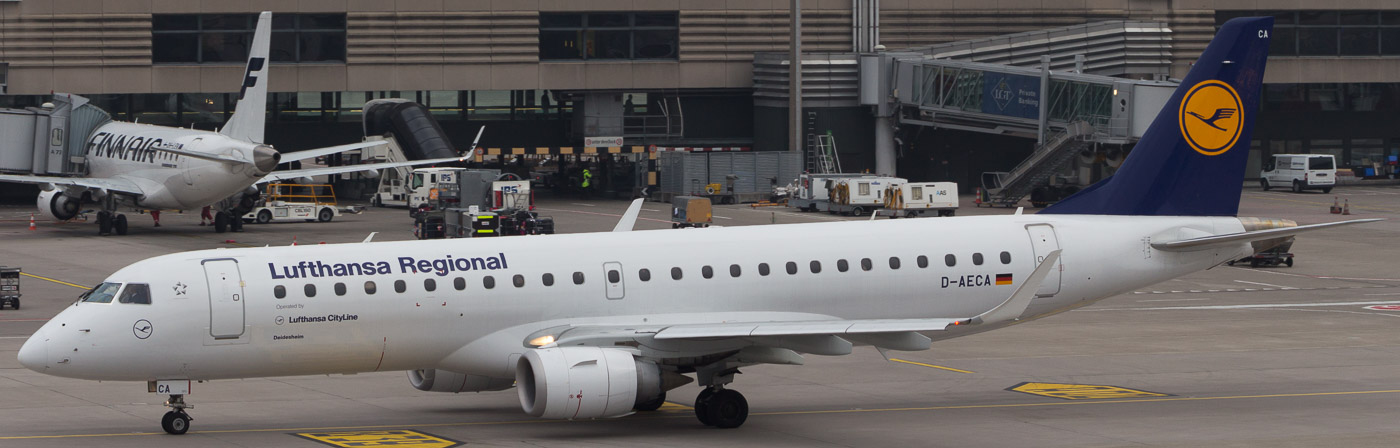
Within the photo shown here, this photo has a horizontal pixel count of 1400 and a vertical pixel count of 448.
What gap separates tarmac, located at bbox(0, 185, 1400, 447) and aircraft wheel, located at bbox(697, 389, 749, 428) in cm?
21

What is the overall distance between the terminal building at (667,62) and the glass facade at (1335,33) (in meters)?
0.12

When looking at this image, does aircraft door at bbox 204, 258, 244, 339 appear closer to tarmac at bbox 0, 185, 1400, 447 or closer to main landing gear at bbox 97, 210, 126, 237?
tarmac at bbox 0, 185, 1400, 447

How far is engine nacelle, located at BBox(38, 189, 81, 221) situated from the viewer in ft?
234

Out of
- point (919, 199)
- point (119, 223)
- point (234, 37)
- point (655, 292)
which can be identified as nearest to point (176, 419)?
point (655, 292)

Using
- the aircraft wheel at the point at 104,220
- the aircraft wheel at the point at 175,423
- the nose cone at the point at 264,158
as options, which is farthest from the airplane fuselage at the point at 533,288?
the aircraft wheel at the point at 104,220

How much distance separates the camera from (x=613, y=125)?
9850 centimetres

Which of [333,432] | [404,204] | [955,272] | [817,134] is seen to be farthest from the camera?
[817,134]

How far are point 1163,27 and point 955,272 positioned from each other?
2683 inches

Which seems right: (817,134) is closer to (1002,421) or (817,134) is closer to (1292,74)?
(1292,74)

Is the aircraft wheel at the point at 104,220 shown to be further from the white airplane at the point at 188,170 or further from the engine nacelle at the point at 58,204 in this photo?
the engine nacelle at the point at 58,204

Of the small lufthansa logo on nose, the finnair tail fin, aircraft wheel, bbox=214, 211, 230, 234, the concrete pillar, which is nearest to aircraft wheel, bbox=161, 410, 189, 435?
the small lufthansa logo on nose

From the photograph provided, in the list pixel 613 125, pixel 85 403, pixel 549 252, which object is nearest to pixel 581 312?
pixel 549 252

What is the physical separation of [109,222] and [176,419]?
4577cm

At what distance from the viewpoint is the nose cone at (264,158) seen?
66938 millimetres
